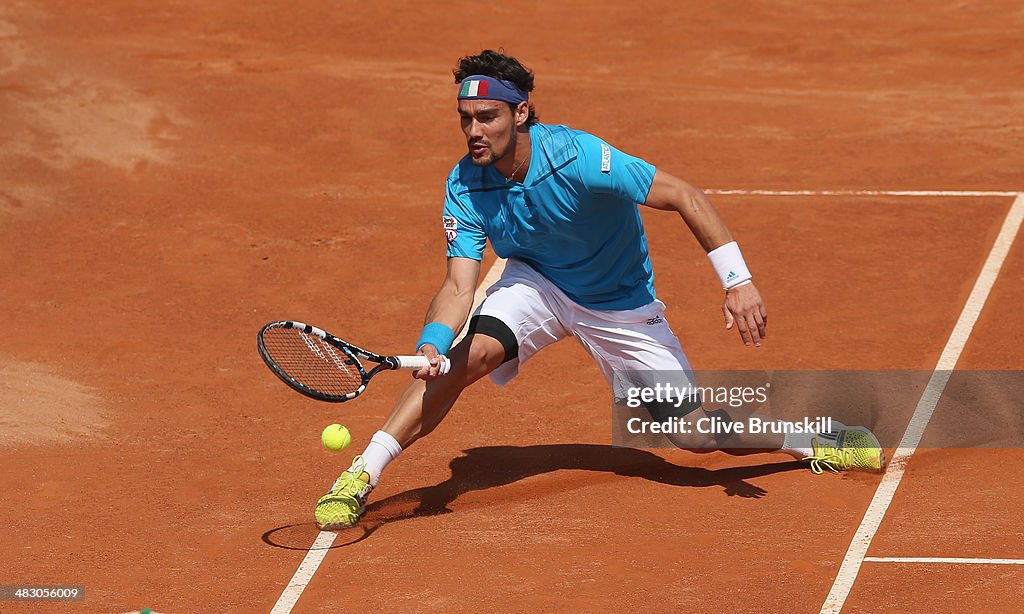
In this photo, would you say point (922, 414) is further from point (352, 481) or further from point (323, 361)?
point (323, 361)

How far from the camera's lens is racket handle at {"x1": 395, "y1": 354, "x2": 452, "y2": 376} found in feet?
21.0

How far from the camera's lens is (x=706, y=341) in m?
9.20

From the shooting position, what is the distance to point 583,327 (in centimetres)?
718

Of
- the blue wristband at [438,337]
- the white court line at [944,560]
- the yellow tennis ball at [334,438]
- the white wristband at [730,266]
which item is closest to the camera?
the white court line at [944,560]

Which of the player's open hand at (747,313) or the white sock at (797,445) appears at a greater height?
the player's open hand at (747,313)

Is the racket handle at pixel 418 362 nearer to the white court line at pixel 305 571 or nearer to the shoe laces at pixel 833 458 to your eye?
the white court line at pixel 305 571

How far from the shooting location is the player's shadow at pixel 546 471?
23.5ft

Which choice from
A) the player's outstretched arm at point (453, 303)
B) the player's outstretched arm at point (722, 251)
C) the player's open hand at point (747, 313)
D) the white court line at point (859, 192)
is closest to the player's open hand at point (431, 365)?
the player's outstretched arm at point (453, 303)

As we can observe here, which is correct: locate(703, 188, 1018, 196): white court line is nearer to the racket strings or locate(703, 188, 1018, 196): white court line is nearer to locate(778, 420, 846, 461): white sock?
locate(778, 420, 846, 461): white sock

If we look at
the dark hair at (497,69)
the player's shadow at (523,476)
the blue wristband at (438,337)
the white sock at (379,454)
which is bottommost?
the player's shadow at (523,476)

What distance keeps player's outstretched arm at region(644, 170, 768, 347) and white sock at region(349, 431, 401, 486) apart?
1.60 meters

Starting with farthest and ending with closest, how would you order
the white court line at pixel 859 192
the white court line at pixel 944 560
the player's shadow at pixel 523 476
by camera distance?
the white court line at pixel 859 192 < the player's shadow at pixel 523 476 < the white court line at pixel 944 560

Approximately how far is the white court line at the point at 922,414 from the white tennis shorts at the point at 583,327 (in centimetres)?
109

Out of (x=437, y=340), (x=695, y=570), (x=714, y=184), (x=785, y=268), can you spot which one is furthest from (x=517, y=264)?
(x=714, y=184)
